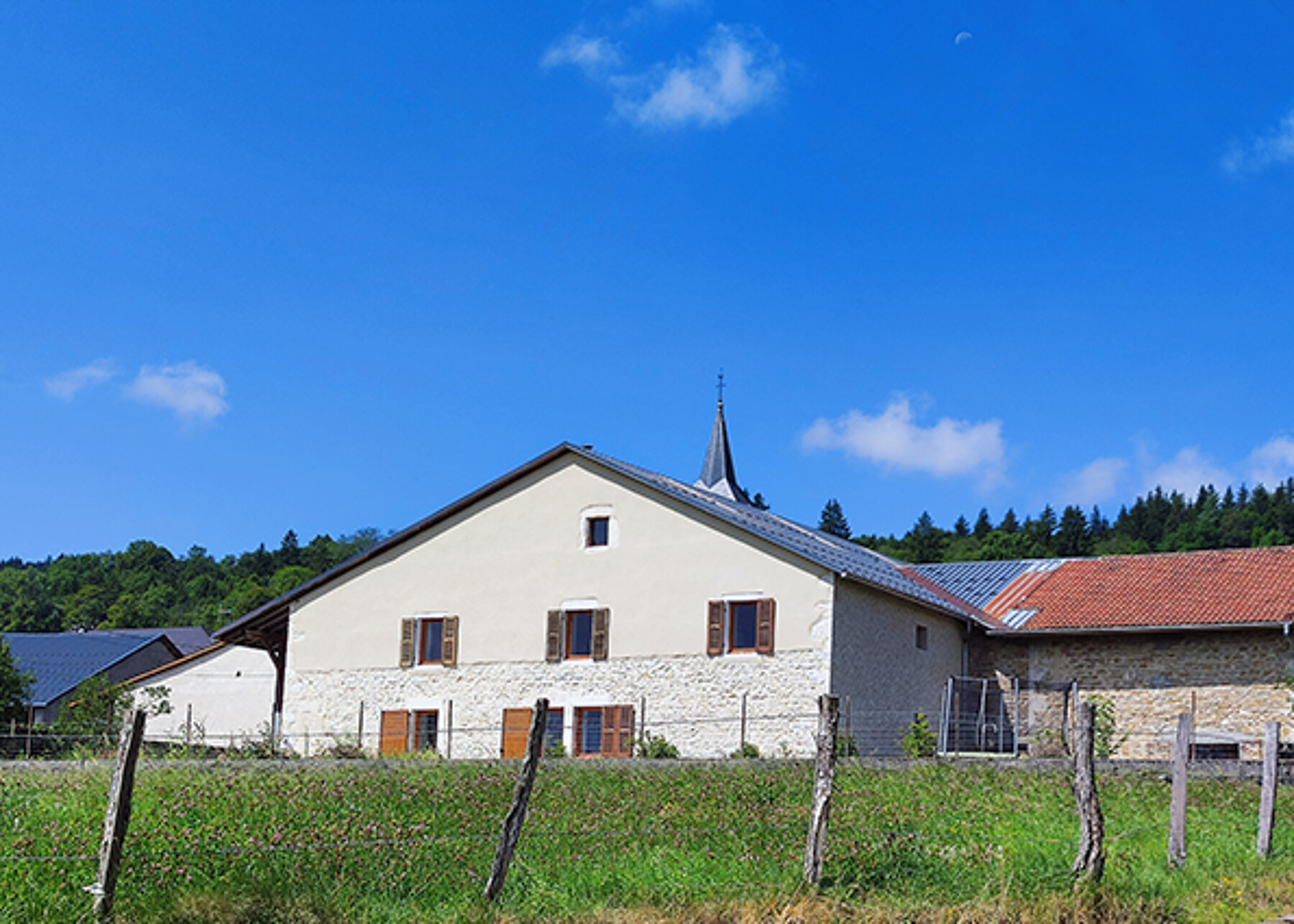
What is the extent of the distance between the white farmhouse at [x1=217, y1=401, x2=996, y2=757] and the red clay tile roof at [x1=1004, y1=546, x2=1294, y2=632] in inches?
73.9

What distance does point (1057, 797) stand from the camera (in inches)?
581

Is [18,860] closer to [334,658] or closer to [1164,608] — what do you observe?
[334,658]

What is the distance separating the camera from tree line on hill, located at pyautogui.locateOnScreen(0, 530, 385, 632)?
2960 inches

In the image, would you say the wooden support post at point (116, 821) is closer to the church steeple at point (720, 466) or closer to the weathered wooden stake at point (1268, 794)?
the weathered wooden stake at point (1268, 794)

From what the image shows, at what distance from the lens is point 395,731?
27547 millimetres

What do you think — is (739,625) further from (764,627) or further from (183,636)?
(183,636)

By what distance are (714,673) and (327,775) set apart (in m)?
11.9

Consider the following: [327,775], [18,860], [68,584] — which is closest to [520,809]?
[18,860]

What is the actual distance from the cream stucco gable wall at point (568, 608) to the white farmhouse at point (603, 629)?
35 millimetres

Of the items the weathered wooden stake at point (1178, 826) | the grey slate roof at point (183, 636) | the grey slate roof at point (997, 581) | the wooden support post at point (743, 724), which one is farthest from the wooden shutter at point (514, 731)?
the grey slate roof at point (183, 636)

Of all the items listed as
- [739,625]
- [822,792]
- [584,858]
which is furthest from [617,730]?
[822,792]

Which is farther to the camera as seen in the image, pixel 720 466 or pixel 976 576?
pixel 720 466

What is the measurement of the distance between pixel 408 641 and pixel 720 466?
82.2 feet

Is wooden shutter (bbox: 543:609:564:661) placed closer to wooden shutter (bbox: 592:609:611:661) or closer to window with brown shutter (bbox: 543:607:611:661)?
window with brown shutter (bbox: 543:607:611:661)
